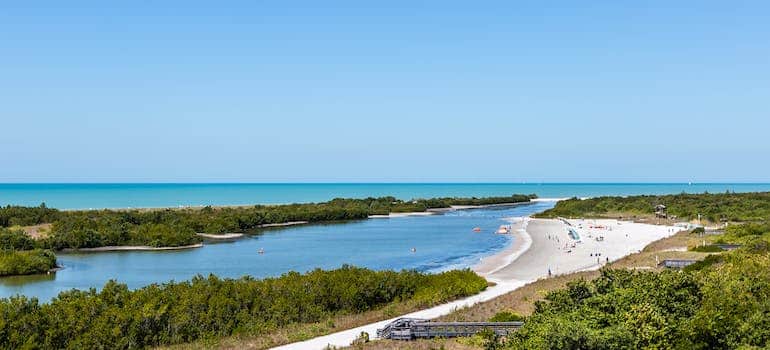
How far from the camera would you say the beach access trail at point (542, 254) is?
110 ft

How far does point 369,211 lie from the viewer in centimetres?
15750

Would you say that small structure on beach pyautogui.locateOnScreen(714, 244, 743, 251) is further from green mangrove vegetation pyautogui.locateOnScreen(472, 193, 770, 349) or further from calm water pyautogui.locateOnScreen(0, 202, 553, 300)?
green mangrove vegetation pyautogui.locateOnScreen(472, 193, 770, 349)

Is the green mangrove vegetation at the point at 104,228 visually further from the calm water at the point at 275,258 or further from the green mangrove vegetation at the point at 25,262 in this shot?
the calm water at the point at 275,258

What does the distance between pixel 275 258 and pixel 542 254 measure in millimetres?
28021

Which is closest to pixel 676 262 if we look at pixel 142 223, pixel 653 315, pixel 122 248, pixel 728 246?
pixel 728 246

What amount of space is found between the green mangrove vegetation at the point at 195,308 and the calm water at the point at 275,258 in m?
20.1

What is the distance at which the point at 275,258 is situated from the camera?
7162 cm

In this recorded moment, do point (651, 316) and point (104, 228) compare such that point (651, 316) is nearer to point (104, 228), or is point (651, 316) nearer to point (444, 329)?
point (444, 329)

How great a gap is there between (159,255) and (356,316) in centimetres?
4974

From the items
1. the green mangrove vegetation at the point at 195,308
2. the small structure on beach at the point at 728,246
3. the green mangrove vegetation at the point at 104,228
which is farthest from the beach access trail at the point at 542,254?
the green mangrove vegetation at the point at 104,228

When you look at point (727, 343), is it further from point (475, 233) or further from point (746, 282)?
point (475, 233)

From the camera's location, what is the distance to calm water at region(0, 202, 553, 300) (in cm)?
5844

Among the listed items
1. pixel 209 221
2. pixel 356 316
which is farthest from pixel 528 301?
pixel 209 221

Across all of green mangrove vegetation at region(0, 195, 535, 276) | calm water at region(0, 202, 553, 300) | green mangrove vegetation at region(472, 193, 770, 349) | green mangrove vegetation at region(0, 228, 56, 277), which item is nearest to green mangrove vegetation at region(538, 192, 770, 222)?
calm water at region(0, 202, 553, 300)
